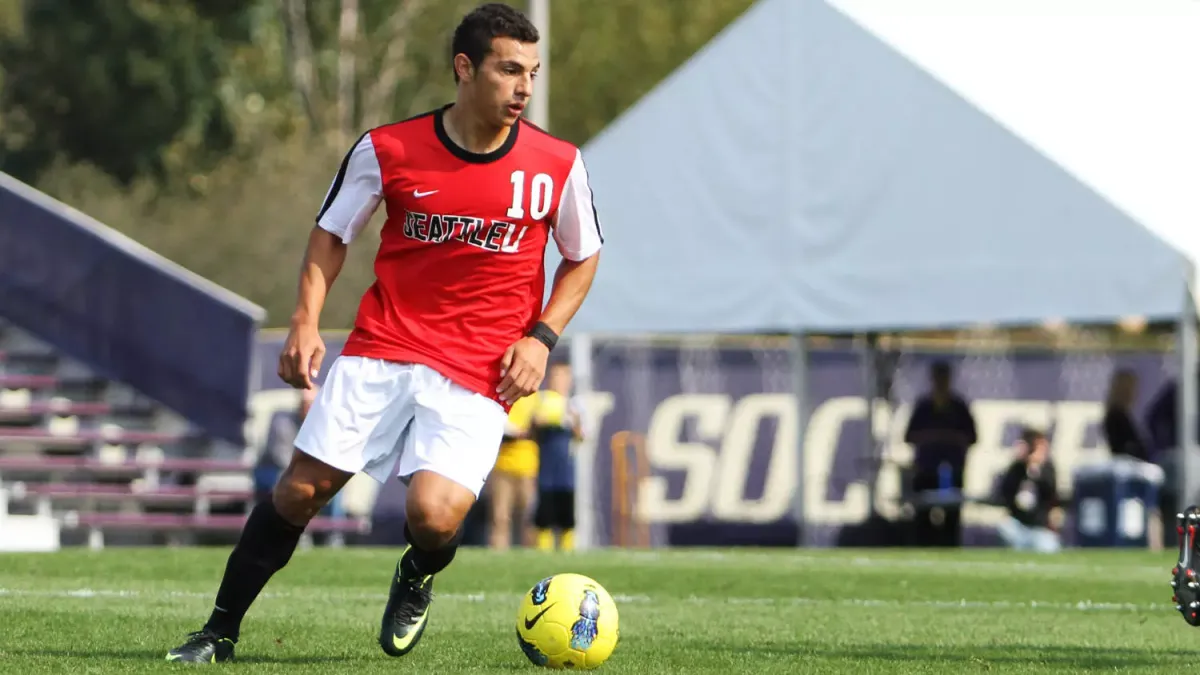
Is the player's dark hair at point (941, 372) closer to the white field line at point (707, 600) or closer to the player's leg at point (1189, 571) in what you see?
the white field line at point (707, 600)

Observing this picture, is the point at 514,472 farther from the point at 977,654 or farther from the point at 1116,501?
the point at 977,654

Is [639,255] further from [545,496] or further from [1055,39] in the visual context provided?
[1055,39]

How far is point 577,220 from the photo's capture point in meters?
7.56

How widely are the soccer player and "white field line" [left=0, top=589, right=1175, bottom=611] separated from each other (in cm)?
346

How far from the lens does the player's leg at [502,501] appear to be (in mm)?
20062

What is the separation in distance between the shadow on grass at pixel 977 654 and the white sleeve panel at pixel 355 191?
2.24 meters

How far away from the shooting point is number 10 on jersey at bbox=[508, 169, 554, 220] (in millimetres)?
7352

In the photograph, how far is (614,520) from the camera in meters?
23.7

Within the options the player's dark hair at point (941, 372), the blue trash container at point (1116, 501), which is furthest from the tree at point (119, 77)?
the blue trash container at point (1116, 501)

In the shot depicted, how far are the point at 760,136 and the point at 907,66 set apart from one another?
1.45 metres

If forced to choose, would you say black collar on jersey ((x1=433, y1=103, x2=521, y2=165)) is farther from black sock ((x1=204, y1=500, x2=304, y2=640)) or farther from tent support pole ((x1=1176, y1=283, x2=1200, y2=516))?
tent support pole ((x1=1176, y1=283, x2=1200, y2=516))

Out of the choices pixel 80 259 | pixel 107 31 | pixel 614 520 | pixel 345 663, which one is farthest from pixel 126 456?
pixel 107 31

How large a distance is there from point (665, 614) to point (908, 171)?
9045 millimetres

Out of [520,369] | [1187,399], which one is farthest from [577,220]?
[1187,399]
